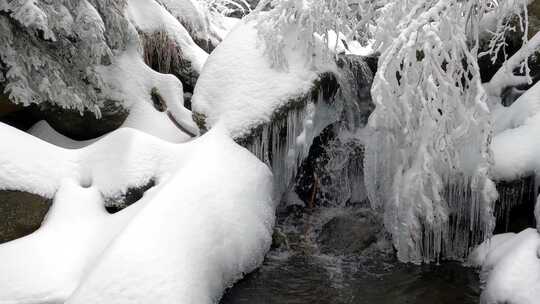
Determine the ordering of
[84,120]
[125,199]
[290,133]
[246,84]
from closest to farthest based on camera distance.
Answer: [125,199] → [290,133] → [246,84] → [84,120]

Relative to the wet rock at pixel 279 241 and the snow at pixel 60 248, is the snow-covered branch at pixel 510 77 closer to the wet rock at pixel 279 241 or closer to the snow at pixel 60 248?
the wet rock at pixel 279 241

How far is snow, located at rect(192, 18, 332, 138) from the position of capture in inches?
245

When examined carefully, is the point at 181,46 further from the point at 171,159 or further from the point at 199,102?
the point at 171,159

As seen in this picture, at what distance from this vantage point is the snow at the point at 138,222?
423 centimetres

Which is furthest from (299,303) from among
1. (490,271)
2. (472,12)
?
(472,12)

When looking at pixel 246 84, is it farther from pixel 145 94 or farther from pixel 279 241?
pixel 279 241

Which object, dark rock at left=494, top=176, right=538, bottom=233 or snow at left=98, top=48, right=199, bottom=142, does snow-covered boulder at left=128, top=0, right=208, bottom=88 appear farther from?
dark rock at left=494, top=176, right=538, bottom=233

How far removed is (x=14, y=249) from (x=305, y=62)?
4.35 metres

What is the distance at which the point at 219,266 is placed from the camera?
15.5ft

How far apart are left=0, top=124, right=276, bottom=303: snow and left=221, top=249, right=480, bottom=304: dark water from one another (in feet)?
0.80

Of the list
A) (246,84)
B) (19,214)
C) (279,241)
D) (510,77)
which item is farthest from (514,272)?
(19,214)

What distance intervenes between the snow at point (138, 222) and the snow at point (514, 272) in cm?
248

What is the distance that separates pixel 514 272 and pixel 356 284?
1.63 meters

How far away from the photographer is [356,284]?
5.12 metres
